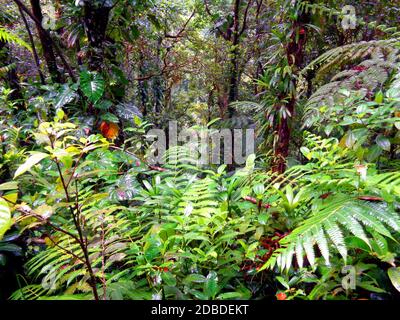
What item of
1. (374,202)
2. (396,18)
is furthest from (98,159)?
(396,18)

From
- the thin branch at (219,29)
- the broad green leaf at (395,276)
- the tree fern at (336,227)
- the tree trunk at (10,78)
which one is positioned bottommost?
the broad green leaf at (395,276)

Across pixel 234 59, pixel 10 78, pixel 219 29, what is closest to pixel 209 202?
pixel 10 78

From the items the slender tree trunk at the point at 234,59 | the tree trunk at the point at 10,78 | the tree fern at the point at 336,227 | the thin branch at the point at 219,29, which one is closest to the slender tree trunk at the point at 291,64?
the tree fern at the point at 336,227

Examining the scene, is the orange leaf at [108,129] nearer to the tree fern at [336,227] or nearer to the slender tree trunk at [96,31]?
the slender tree trunk at [96,31]

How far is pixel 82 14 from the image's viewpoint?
2.05 meters

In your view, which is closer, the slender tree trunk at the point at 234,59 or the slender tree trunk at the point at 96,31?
the slender tree trunk at the point at 96,31

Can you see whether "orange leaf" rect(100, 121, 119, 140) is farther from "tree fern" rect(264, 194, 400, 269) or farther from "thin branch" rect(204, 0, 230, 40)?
"thin branch" rect(204, 0, 230, 40)

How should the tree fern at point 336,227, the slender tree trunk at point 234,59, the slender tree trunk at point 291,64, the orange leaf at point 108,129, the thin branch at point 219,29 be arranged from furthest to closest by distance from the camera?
the thin branch at point 219,29 < the slender tree trunk at point 234,59 < the slender tree trunk at point 291,64 < the orange leaf at point 108,129 < the tree fern at point 336,227

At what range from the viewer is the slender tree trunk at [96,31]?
2021 mm

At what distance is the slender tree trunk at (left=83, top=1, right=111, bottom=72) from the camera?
6.63 feet

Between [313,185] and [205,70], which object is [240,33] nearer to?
[205,70]

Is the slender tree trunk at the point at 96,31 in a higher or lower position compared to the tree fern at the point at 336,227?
higher

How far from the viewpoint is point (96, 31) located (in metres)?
2.09

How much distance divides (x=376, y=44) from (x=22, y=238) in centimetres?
168
